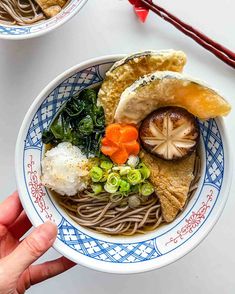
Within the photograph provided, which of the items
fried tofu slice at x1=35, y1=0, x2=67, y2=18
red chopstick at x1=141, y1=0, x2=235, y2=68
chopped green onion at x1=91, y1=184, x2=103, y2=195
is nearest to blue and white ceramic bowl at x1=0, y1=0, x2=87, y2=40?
fried tofu slice at x1=35, y1=0, x2=67, y2=18

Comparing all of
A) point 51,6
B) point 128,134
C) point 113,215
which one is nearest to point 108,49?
point 51,6

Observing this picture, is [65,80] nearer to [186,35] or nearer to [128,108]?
[128,108]

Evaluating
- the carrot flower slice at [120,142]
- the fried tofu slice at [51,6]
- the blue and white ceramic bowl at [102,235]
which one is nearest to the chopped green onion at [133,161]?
the carrot flower slice at [120,142]

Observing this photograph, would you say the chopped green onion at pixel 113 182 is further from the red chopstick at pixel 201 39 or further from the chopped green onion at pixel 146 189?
the red chopstick at pixel 201 39

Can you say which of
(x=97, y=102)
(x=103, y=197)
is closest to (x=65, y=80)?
(x=97, y=102)

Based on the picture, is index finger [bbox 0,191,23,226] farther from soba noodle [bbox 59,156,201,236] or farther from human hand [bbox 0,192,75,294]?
soba noodle [bbox 59,156,201,236]

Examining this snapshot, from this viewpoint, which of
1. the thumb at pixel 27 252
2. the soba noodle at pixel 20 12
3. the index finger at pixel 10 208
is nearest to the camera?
the thumb at pixel 27 252

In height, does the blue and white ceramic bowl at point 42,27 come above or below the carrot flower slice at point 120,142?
above
